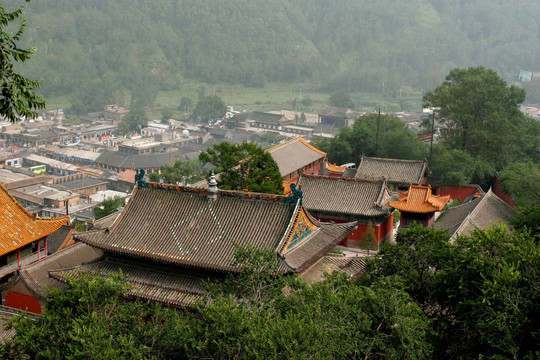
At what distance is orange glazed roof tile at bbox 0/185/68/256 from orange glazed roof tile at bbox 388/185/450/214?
54.0 ft

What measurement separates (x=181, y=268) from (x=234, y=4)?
583 ft

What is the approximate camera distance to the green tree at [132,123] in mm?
104688

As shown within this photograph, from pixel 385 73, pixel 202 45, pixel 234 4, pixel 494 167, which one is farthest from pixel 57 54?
pixel 494 167

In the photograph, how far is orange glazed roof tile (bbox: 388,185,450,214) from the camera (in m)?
31.9

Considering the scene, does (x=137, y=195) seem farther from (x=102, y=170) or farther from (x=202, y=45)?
(x=202, y=45)

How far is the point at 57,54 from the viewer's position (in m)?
156

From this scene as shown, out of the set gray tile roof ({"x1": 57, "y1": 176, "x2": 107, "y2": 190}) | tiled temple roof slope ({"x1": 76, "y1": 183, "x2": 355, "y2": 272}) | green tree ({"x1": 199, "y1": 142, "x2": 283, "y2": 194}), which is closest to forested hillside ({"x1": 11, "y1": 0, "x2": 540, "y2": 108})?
gray tile roof ({"x1": 57, "y1": 176, "x2": 107, "y2": 190})

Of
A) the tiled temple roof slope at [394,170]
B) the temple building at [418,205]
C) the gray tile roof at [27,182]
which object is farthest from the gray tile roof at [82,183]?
the temple building at [418,205]

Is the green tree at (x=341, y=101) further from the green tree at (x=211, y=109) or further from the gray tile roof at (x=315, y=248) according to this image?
the gray tile roof at (x=315, y=248)

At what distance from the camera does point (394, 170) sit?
40.8m

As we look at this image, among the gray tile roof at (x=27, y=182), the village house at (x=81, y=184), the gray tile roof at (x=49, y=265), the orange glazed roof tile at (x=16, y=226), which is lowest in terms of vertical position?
the village house at (x=81, y=184)

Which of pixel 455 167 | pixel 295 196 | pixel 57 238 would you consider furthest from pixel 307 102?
pixel 295 196

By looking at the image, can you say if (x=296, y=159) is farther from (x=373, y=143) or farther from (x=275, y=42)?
(x=275, y=42)

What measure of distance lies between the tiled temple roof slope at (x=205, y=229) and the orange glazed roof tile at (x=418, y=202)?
12.5 metres
